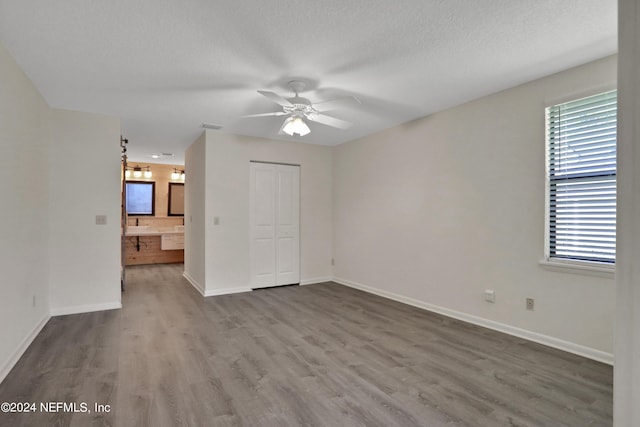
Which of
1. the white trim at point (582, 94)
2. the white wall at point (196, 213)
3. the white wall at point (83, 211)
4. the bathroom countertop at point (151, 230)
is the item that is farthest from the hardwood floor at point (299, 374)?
the bathroom countertop at point (151, 230)

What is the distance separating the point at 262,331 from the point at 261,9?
289 cm

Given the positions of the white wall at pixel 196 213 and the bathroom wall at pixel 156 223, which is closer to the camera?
the white wall at pixel 196 213

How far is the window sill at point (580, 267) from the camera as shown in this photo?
267cm

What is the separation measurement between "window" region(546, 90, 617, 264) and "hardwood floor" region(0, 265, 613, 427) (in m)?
0.98

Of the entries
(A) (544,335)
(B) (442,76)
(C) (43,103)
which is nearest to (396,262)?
(A) (544,335)

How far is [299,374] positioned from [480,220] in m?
2.51

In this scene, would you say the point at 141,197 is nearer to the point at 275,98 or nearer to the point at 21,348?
the point at 21,348

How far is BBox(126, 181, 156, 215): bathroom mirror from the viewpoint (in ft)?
26.1

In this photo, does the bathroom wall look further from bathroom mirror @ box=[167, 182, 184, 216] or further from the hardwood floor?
the hardwood floor

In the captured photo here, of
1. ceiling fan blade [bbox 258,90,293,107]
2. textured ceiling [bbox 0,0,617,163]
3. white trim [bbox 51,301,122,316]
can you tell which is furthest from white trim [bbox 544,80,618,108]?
white trim [bbox 51,301,122,316]


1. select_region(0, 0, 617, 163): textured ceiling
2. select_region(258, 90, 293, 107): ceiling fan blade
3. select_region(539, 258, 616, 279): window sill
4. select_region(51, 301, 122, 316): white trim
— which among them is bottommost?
select_region(51, 301, 122, 316): white trim

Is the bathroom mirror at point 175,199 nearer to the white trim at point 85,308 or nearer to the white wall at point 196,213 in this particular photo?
the white wall at point 196,213

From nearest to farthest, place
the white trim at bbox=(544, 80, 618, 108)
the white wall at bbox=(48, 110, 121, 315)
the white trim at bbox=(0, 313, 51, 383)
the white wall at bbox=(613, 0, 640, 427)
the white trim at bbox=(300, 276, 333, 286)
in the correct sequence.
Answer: the white wall at bbox=(613, 0, 640, 427) → the white trim at bbox=(0, 313, 51, 383) → the white trim at bbox=(544, 80, 618, 108) → the white wall at bbox=(48, 110, 121, 315) → the white trim at bbox=(300, 276, 333, 286)

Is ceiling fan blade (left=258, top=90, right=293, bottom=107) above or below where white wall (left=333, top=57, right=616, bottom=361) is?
above
